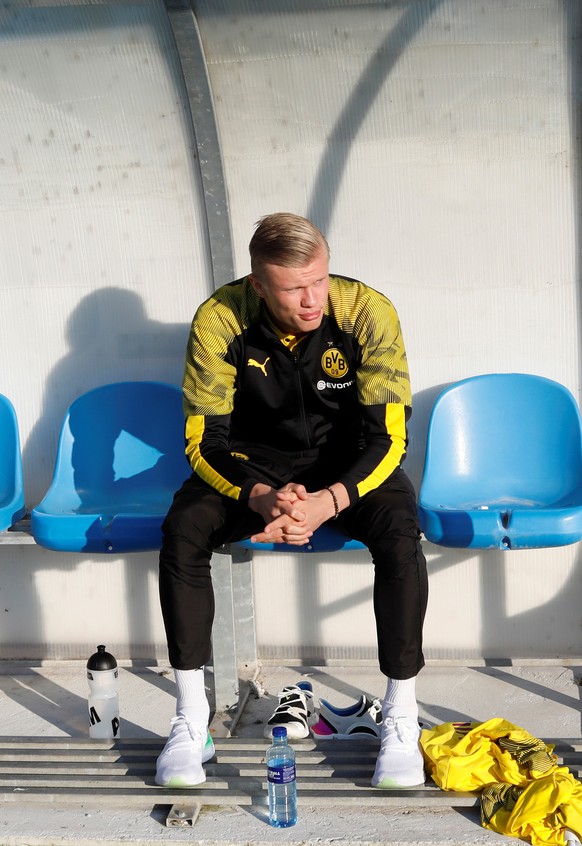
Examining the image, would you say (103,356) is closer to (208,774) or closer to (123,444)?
(123,444)

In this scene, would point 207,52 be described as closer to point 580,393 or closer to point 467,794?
point 580,393

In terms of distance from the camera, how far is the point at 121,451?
425cm

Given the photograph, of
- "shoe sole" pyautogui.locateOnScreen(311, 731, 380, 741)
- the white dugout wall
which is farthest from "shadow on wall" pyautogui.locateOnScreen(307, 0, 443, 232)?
"shoe sole" pyautogui.locateOnScreen(311, 731, 380, 741)

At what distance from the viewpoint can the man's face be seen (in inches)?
126

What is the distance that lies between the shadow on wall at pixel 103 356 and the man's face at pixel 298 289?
110cm

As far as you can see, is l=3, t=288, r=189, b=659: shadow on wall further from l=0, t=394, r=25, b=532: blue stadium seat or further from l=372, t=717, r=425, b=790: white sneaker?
l=372, t=717, r=425, b=790: white sneaker

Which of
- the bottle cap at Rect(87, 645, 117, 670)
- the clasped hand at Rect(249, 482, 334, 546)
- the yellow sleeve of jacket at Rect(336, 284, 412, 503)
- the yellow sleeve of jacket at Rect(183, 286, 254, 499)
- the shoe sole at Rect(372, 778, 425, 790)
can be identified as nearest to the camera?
the shoe sole at Rect(372, 778, 425, 790)

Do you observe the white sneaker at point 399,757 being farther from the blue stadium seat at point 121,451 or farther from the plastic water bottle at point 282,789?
the blue stadium seat at point 121,451

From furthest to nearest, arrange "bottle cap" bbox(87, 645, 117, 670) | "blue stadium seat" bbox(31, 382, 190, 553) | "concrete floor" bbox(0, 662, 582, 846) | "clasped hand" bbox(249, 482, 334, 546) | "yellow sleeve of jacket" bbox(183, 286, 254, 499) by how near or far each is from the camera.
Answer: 1. "blue stadium seat" bbox(31, 382, 190, 553)
2. "bottle cap" bbox(87, 645, 117, 670)
3. "yellow sleeve of jacket" bbox(183, 286, 254, 499)
4. "clasped hand" bbox(249, 482, 334, 546)
5. "concrete floor" bbox(0, 662, 582, 846)

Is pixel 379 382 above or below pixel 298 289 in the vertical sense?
below

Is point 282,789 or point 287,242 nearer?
point 282,789

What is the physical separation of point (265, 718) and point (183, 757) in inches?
26.5

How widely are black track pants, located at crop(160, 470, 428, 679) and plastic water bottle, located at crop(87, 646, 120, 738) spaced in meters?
0.46

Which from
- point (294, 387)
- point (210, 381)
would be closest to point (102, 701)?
point (210, 381)
